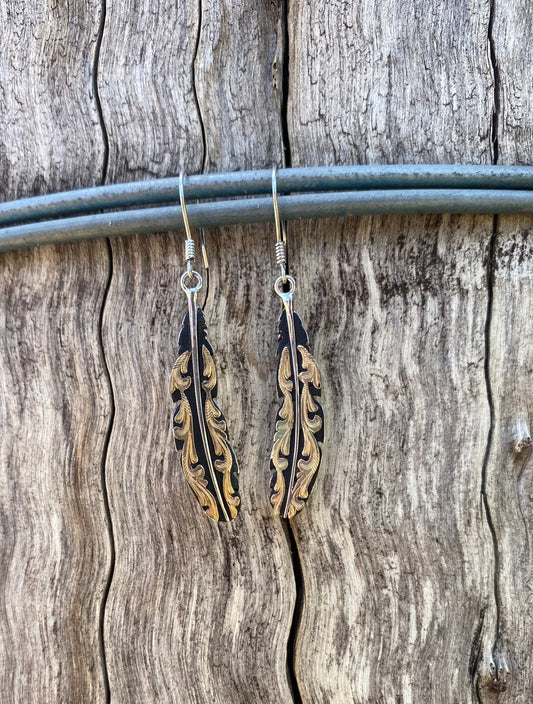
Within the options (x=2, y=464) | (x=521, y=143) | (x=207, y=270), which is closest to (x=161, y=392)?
(x=207, y=270)

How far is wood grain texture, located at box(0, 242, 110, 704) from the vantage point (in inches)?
50.7

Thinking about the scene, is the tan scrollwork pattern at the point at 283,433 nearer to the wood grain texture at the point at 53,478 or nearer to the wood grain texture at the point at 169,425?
the wood grain texture at the point at 169,425

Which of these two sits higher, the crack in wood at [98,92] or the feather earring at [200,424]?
the crack in wood at [98,92]

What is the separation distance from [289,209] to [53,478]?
0.73m

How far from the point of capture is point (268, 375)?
49.8 inches

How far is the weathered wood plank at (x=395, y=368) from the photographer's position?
1.19m

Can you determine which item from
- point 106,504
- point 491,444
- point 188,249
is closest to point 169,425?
point 106,504

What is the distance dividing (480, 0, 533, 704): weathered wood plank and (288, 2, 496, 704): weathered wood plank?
3cm

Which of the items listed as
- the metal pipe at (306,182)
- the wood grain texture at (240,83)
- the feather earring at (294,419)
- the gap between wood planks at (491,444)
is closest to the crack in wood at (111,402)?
the metal pipe at (306,182)

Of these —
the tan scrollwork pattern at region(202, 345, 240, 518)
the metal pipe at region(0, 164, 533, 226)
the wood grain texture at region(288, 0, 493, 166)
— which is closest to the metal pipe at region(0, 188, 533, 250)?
the metal pipe at region(0, 164, 533, 226)

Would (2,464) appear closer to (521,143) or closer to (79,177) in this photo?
(79,177)

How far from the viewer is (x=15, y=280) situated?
1.37 meters

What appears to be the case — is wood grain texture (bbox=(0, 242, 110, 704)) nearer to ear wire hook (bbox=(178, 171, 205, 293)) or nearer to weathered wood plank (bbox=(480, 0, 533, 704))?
ear wire hook (bbox=(178, 171, 205, 293))

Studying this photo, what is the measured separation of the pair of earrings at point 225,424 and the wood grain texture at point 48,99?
12.2 inches
